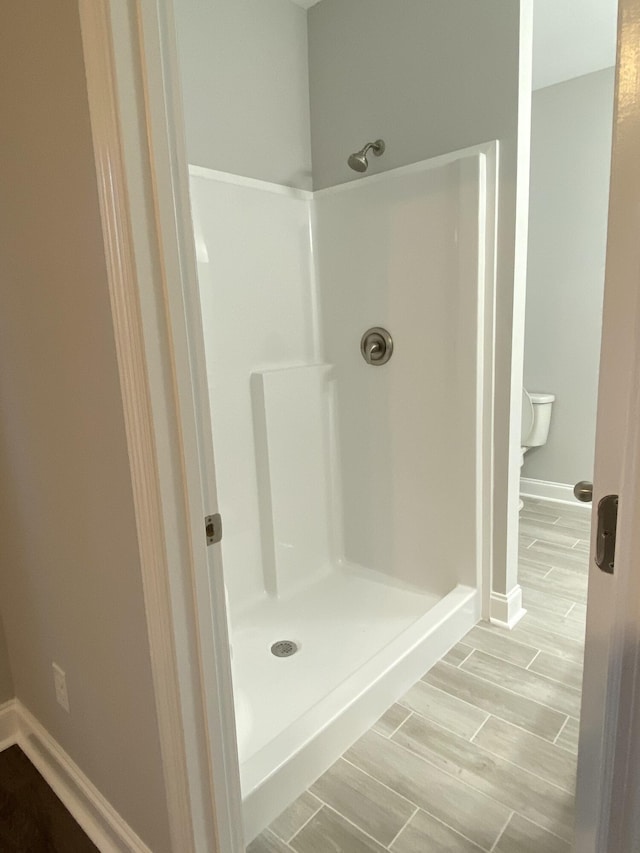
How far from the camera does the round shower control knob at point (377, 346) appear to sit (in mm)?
2195

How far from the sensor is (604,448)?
555 mm

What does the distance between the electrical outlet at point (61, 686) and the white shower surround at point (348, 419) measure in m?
0.53

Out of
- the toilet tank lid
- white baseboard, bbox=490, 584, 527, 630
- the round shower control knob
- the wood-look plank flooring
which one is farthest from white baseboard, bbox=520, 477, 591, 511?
the wood-look plank flooring

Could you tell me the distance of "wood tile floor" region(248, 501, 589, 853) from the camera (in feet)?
4.20

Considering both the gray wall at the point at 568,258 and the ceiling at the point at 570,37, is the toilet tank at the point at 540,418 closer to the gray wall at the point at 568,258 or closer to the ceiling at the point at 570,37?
the gray wall at the point at 568,258

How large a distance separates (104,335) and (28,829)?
1.33 metres

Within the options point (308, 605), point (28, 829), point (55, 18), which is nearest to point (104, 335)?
point (55, 18)

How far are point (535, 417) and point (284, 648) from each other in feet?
7.26

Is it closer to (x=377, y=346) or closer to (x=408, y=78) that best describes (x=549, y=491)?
(x=377, y=346)

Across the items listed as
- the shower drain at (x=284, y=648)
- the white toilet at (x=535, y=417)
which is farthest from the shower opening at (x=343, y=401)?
the white toilet at (x=535, y=417)

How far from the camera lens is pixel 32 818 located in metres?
1.38

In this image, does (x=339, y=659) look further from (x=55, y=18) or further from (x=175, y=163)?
(x=55, y=18)

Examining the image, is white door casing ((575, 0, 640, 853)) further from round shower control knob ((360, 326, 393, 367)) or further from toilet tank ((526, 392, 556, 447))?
toilet tank ((526, 392, 556, 447))

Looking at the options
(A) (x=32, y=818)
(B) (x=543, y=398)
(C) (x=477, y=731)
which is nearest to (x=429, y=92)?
(B) (x=543, y=398)
